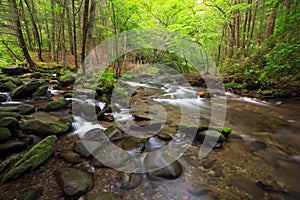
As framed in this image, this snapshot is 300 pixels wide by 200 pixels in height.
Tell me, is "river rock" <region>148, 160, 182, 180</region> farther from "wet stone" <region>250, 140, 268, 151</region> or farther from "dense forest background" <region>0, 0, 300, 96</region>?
"dense forest background" <region>0, 0, 300, 96</region>

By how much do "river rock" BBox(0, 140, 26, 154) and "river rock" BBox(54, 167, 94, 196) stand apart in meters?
0.98

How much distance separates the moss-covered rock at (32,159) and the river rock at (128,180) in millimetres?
1414

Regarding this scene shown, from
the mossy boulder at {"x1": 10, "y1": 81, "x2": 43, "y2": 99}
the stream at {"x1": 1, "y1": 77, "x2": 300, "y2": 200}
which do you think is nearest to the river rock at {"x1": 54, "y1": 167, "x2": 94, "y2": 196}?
the stream at {"x1": 1, "y1": 77, "x2": 300, "y2": 200}

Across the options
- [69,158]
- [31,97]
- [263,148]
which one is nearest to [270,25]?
[263,148]

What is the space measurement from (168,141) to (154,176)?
4.05 ft

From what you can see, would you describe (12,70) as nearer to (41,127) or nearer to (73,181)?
(41,127)

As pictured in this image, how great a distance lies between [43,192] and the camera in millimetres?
2357

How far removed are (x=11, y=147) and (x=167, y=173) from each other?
2.85 metres

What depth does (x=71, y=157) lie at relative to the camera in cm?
303

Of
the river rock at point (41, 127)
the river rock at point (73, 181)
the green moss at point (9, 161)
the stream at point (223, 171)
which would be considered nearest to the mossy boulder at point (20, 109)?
the river rock at point (41, 127)

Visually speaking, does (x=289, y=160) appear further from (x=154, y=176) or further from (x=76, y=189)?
(x=76, y=189)

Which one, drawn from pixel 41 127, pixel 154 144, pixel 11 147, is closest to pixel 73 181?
pixel 11 147

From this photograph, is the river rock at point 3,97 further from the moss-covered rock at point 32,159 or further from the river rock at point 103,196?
the river rock at point 103,196

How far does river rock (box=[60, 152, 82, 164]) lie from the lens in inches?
118
